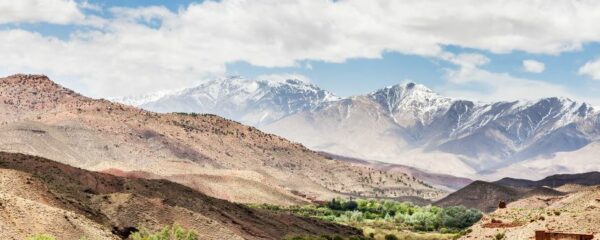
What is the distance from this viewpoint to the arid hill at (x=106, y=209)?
83188mm

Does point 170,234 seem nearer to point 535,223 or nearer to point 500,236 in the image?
point 500,236

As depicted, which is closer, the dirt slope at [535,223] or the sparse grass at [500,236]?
the dirt slope at [535,223]

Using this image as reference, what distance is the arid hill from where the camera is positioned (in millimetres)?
83188

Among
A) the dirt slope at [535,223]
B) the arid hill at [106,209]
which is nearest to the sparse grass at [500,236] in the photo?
the dirt slope at [535,223]

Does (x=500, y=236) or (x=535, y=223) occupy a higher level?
(x=535, y=223)

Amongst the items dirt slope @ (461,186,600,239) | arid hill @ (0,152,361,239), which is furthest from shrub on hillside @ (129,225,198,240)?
dirt slope @ (461,186,600,239)

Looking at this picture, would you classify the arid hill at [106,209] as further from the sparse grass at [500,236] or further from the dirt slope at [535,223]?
the sparse grass at [500,236]

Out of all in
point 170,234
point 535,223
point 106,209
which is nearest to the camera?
point 535,223

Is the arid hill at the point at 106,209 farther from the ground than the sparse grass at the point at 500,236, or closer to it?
farther from the ground

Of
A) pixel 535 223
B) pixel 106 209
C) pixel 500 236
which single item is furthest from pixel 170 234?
pixel 535 223

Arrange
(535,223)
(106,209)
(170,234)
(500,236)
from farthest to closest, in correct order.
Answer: (106,209)
(170,234)
(500,236)
(535,223)

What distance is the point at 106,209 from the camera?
112125mm

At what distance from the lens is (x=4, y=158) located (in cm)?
12762

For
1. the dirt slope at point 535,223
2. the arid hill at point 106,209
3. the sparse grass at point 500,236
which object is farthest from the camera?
the arid hill at point 106,209
